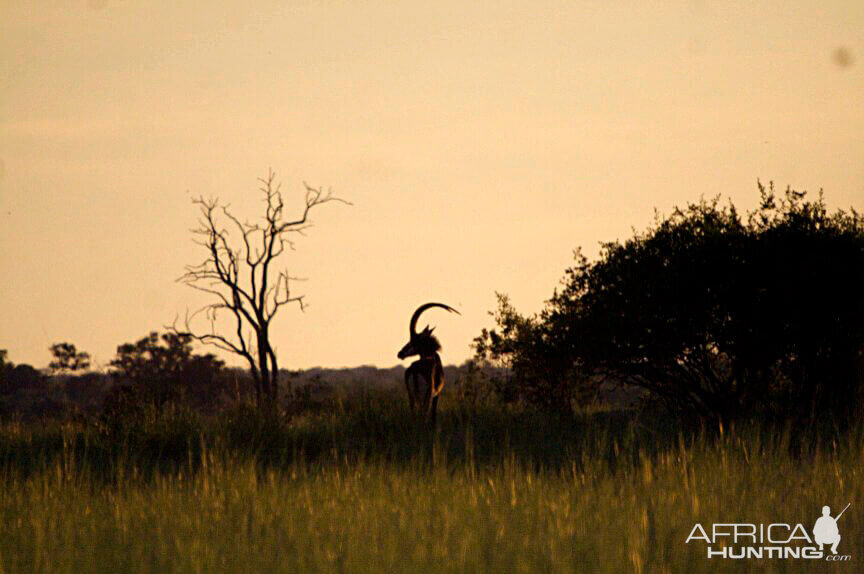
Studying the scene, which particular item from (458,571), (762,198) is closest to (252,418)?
(762,198)

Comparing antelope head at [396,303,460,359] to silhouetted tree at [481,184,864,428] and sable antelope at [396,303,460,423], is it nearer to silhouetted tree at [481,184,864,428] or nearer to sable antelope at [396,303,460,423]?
sable antelope at [396,303,460,423]

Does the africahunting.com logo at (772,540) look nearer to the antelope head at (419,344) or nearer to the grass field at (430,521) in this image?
the grass field at (430,521)

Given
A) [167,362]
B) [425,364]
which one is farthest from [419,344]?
[167,362]

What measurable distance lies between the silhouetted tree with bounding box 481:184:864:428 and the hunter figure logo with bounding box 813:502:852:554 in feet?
27.4

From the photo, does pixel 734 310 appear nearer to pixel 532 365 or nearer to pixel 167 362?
pixel 532 365

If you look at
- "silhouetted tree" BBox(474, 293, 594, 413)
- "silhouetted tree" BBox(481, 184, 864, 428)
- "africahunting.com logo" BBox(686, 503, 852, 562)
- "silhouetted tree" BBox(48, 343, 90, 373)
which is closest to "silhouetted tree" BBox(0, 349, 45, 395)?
"silhouetted tree" BBox(48, 343, 90, 373)

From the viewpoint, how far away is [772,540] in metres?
8.29

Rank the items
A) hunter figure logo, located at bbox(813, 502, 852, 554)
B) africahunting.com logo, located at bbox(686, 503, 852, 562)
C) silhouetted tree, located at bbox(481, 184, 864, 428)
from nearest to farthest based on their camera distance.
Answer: africahunting.com logo, located at bbox(686, 503, 852, 562)
hunter figure logo, located at bbox(813, 502, 852, 554)
silhouetted tree, located at bbox(481, 184, 864, 428)

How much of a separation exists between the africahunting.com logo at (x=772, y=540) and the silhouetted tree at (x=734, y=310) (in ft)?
26.6

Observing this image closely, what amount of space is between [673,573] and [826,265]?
432 inches

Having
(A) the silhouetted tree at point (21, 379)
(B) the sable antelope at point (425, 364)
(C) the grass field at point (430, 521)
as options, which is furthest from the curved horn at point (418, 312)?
(A) the silhouetted tree at point (21, 379)

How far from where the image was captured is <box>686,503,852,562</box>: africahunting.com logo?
7793mm

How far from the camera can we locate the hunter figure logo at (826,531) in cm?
813

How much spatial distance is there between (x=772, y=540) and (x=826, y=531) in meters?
0.43
